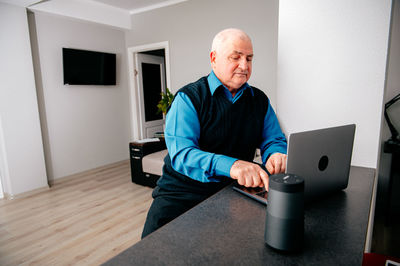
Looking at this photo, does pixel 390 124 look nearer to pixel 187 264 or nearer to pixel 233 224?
pixel 233 224

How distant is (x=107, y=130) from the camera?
15.5 feet

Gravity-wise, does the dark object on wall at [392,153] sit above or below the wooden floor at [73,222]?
above

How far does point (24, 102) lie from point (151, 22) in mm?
2444

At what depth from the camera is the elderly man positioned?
1135 millimetres

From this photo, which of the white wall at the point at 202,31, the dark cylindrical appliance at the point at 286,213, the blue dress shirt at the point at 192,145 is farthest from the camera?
the white wall at the point at 202,31

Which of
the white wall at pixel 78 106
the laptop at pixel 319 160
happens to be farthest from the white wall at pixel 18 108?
the laptop at pixel 319 160

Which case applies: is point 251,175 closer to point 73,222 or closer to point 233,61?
point 233,61

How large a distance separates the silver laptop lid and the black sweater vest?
471 mm

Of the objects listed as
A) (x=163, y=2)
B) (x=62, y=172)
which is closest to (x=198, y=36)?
(x=163, y=2)

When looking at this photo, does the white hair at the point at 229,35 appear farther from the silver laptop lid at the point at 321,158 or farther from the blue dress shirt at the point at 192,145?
the silver laptop lid at the point at 321,158

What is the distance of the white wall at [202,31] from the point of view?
334 cm

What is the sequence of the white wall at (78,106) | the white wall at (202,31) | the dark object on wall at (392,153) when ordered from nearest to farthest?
the dark object on wall at (392,153), the white wall at (202,31), the white wall at (78,106)

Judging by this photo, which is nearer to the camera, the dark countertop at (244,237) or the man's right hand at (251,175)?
the dark countertop at (244,237)

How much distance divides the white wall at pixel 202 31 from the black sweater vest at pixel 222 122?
2215 mm
